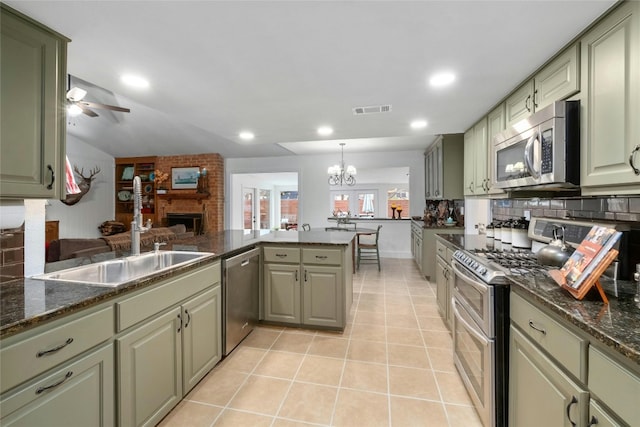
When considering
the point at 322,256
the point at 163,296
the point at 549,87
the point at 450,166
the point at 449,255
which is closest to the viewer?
the point at 163,296

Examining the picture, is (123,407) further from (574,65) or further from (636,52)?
(574,65)

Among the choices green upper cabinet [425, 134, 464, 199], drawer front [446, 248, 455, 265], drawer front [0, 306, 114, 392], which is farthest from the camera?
green upper cabinet [425, 134, 464, 199]

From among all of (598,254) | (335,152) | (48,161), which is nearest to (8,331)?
(48,161)

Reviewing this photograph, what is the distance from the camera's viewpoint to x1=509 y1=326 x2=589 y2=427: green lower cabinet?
3.11ft

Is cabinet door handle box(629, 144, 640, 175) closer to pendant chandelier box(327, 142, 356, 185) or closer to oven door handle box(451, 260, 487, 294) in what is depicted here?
oven door handle box(451, 260, 487, 294)

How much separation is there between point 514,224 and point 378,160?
13.9 feet

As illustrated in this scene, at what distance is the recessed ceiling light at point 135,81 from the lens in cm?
195

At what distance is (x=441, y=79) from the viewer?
1980mm

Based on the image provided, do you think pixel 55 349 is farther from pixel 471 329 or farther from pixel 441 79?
pixel 441 79

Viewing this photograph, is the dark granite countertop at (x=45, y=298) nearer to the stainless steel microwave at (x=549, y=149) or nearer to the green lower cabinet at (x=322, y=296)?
the green lower cabinet at (x=322, y=296)

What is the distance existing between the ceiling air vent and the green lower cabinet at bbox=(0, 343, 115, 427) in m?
2.44

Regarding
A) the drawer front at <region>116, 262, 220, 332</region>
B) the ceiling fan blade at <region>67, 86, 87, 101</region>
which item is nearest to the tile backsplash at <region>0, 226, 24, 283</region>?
the drawer front at <region>116, 262, 220, 332</region>

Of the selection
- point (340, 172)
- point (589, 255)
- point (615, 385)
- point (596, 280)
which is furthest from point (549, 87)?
point (340, 172)

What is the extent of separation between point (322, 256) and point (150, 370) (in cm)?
158
